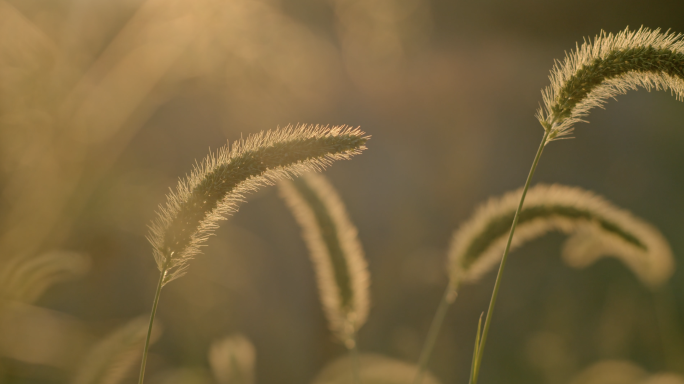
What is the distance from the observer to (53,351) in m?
1.24

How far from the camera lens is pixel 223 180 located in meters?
0.70

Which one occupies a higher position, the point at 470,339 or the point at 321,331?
the point at 470,339

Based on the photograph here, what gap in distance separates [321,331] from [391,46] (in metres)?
3.14

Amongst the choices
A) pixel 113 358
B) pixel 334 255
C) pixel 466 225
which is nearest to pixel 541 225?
pixel 466 225

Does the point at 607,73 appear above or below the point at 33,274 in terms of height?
above

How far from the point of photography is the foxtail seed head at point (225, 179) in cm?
66

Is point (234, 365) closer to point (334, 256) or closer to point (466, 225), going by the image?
point (334, 256)

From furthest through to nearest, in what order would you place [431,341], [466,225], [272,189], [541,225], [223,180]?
1. [272,189]
2. [466,225]
3. [541,225]
4. [431,341]
5. [223,180]

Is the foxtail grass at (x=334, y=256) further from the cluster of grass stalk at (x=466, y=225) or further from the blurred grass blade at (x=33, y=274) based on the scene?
the blurred grass blade at (x=33, y=274)

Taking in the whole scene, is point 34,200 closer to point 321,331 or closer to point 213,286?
point 213,286

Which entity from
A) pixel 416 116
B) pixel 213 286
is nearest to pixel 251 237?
pixel 213 286

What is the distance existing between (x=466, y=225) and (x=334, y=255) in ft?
1.68

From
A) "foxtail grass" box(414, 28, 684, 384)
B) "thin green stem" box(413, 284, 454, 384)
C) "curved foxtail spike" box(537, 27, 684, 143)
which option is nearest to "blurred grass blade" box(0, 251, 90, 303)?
"thin green stem" box(413, 284, 454, 384)

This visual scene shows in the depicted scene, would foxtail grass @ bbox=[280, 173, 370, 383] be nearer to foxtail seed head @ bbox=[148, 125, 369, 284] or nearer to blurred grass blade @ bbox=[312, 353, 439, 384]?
blurred grass blade @ bbox=[312, 353, 439, 384]
